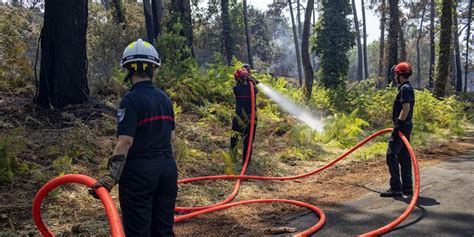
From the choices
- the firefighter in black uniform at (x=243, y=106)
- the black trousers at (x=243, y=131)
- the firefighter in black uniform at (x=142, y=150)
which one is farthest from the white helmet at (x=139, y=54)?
the black trousers at (x=243, y=131)

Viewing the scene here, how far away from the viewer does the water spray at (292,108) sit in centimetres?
1497

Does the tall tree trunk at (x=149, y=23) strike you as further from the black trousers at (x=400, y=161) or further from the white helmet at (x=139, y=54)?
the white helmet at (x=139, y=54)

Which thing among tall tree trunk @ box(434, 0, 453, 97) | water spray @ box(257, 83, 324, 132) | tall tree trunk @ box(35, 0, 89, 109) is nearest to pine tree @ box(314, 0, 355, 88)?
tall tree trunk @ box(434, 0, 453, 97)

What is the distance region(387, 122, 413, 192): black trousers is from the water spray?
25.6 feet

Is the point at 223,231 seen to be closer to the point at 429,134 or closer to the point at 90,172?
the point at 90,172

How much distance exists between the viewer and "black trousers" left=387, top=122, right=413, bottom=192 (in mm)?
6634

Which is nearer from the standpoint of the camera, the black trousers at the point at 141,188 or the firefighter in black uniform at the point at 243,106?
the black trousers at the point at 141,188

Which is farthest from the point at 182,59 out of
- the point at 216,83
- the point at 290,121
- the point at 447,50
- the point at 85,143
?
the point at 447,50

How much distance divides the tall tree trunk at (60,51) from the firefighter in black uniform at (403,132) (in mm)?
6611

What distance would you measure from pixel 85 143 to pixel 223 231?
3.91 m

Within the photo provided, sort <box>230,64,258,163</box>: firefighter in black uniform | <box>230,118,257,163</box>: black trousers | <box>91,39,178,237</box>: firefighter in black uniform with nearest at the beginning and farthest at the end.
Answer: <box>91,39,178,237</box>: firefighter in black uniform → <box>230,64,258,163</box>: firefighter in black uniform → <box>230,118,257,163</box>: black trousers

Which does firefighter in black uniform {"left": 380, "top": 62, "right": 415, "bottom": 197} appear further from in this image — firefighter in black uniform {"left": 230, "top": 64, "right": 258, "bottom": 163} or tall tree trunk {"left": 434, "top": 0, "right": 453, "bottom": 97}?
tall tree trunk {"left": 434, "top": 0, "right": 453, "bottom": 97}

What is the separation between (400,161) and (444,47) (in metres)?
12.6

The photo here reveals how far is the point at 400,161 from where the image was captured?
6801 millimetres
